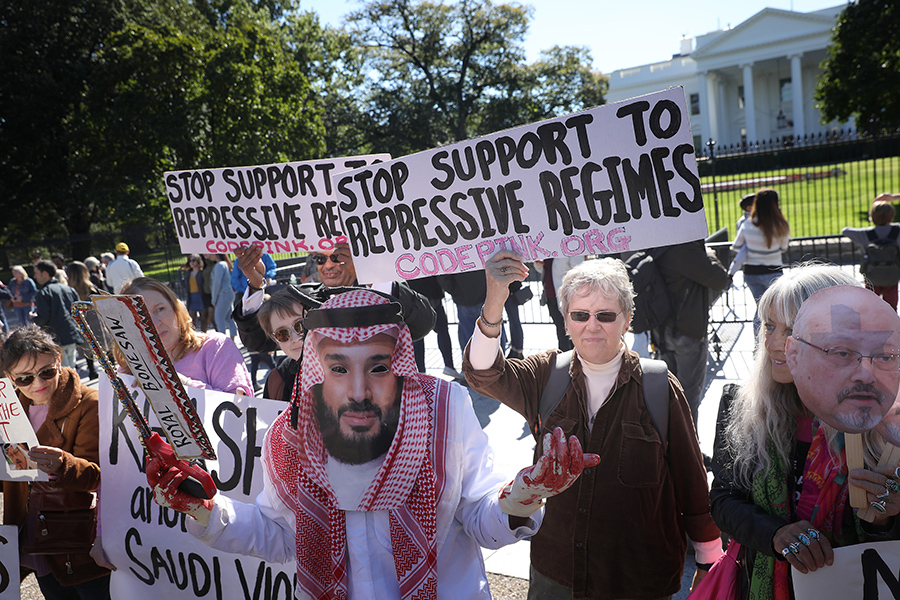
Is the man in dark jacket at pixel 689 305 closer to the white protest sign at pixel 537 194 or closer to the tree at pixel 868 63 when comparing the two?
the white protest sign at pixel 537 194

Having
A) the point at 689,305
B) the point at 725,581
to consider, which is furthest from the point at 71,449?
the point at 689,305

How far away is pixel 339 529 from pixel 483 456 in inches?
20.1

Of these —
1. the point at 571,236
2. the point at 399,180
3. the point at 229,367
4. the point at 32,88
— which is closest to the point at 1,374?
the point at 229,367

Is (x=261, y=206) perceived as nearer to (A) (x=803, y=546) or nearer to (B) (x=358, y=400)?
(B) (x=358, y=400)

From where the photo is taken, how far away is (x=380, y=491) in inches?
76.6

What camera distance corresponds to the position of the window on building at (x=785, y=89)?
200 ft

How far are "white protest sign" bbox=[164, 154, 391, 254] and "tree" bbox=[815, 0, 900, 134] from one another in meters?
24.9

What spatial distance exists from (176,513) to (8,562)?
83 centimetres

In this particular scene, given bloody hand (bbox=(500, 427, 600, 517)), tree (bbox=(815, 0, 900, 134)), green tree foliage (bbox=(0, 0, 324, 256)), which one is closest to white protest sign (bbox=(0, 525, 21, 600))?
bloody hand (bbox=(500, 427, 600, 517))

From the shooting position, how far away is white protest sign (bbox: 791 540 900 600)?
66.4 inches

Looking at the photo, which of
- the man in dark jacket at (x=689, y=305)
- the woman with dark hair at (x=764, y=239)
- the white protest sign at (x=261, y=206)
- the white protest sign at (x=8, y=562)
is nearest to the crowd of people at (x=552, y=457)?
the white protest sign at (x=8, y=562)

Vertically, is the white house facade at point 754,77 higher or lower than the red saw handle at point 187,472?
higher

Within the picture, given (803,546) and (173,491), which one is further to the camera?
(173,491)

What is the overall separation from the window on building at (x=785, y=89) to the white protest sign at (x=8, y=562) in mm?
69010
